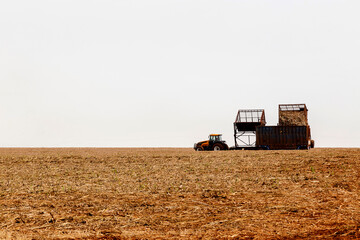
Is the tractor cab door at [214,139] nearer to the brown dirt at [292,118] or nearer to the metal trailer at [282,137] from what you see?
the metal trailer at [282,137]

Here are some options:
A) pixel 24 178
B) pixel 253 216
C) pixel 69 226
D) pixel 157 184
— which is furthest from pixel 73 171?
pixel 253 216

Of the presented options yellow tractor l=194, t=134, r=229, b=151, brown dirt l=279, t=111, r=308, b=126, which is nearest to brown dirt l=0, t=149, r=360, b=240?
yellow tractor l=194, t=134, r=229, b=151

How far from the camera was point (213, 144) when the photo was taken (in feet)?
119

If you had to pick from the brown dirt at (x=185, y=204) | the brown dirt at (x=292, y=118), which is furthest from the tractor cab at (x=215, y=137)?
the brown dirt at (x=185, y=204)

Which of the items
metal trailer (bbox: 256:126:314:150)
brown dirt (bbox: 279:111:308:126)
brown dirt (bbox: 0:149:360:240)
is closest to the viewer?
brown dirt (bbox: 0:149:360:240)

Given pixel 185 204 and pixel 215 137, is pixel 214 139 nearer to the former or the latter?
pixel 215 137

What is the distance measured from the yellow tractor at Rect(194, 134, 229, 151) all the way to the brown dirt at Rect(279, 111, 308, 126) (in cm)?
671

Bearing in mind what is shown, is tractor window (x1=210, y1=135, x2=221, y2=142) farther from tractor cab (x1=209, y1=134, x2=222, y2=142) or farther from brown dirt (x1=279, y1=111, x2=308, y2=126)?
brown dirt (x1=279, y1=111, x2=308, y2=126)

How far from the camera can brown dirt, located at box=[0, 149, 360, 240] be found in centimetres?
803

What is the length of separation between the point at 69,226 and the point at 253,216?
471cm

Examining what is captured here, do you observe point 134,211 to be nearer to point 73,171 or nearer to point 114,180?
point 114,180

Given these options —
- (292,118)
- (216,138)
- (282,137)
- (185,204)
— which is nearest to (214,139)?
(216,138)

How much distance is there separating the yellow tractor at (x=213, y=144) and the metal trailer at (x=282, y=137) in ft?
12.5

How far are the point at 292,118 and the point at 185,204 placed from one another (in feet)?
95.8
